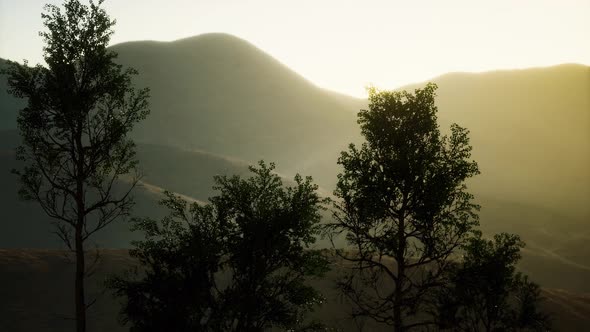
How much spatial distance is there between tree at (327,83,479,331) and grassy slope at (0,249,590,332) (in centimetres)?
2304

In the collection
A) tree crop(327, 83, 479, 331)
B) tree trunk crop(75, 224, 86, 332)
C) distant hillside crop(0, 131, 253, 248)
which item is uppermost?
tree crop(327, 83, 479, 331)

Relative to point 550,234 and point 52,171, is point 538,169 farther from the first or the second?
point 52,171

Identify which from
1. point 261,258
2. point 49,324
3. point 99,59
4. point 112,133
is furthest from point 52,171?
point 49,324

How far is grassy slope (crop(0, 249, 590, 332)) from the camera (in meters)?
39.3

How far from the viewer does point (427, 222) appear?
1395 centimetres

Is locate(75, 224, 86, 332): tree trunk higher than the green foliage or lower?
lower

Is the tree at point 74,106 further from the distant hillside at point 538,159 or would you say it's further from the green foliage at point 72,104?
the distant hillside at point 538,159

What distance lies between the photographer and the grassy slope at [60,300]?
39.3 m

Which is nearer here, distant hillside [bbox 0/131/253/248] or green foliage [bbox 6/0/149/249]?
green foliage [bbox 6/0/149/249]

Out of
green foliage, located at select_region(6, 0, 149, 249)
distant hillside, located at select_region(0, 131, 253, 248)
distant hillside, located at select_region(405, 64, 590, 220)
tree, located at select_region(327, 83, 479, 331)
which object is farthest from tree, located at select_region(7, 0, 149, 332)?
distant hillside, located at select_region(405, 64, 590, 220)

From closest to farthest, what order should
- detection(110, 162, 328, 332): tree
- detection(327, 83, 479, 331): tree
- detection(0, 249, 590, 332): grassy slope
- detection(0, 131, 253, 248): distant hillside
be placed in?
detection(327, 83, 479, 331): tree, detection(110, 162, 328, 332): tree, detection(0, 249, 590, 332): grassy slope, detection(0, 131, 253, 248): distant hillside

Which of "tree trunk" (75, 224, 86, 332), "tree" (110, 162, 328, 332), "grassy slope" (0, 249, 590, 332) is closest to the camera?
"tree trunk" (75, 224, 86, 332)

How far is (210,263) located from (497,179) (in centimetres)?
14659

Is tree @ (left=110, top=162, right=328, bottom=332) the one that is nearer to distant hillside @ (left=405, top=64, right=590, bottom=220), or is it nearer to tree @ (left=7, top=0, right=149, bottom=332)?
tree @ (left=7, top=0, right=149, bottom=332)
